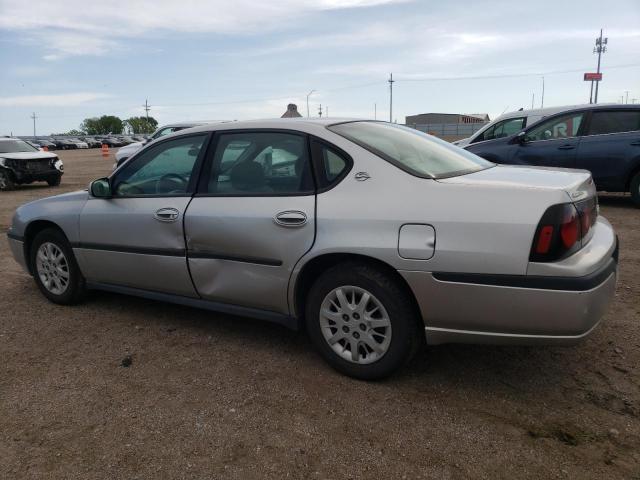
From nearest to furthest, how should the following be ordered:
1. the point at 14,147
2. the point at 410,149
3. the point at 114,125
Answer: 1. the point at 410,149
2. the point at 14,147
3. the point at 114,125

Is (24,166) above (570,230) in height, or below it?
below

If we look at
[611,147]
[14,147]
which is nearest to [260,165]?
[611,147]

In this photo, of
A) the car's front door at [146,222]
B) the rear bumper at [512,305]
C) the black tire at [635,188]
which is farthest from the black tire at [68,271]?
the black tire at [635,188]

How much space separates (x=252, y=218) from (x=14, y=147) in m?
14.4

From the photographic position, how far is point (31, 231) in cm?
471

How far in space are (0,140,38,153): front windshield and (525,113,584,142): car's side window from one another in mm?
12996

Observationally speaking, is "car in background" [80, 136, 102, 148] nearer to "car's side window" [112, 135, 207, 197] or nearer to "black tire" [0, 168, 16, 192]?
"black tire" [0, 168, 16, 192]

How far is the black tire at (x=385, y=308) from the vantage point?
9.57 ft

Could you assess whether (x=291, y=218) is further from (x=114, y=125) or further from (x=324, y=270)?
(x=114, y=125)

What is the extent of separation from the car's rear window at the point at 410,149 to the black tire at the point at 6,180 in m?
13.3

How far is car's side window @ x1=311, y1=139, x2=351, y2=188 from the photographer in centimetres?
315

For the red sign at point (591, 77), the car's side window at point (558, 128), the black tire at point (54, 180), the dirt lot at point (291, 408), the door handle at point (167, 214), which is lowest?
the dirt lot at point (291, 408)

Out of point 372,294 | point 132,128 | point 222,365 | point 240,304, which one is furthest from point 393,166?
point 132,128

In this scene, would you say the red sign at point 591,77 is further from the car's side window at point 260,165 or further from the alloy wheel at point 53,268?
Result: the alloy wheel at point 53,268
